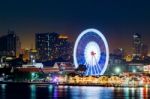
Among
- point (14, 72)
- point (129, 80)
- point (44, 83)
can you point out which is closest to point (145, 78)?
point (129, 80)

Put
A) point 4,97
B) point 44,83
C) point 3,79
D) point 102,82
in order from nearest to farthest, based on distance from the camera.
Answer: point 4,97
point 102,82
point 44,83
point 3,79

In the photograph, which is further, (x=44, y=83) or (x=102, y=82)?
(x=44, y=83)

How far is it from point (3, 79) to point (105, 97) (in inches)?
3161

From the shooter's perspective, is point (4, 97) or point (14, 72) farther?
point (14, 72)

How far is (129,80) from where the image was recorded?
168m

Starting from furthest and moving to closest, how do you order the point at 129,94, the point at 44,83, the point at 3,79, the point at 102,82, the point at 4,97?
1. the point at 3,79
2. the point at 44,83
3. the point at 102,82
4. the point at 129,94
5. the point at 4,97

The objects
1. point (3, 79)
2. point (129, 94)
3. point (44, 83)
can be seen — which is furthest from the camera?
point (3, 79)

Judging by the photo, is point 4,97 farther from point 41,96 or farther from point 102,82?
point 102,82

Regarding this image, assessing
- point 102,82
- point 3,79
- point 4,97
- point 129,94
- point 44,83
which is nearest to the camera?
point 4,97

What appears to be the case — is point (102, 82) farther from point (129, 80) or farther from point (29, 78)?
point (29, 78)

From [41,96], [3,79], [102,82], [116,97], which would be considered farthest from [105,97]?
[3,79]

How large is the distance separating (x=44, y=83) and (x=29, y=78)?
A: 8901 mm

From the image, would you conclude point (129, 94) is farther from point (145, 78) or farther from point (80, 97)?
point (145, 78)

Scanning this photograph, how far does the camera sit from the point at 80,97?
4712 inches
